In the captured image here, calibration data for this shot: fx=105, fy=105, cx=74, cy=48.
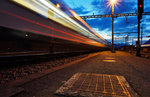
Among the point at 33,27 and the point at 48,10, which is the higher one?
the point at 48,10

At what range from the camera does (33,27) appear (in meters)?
4.65

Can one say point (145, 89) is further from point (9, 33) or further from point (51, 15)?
point (51, 15)

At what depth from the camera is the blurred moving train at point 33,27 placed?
363 cm

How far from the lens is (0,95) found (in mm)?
1938

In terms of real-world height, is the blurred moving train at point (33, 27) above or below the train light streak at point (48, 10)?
below

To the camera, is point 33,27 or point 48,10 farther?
point 48,10

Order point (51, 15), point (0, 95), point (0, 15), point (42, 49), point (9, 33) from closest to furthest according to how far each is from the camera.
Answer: point (0, 95) → point (0, 15) → point (9, 33) → point (42, 49) → point (51, 15)

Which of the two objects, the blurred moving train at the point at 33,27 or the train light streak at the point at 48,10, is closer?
the blurred moving train at the point at 33,27

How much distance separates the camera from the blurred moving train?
3.63m

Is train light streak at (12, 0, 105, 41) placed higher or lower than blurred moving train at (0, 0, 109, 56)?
higher

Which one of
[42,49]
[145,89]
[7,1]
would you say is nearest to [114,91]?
[145,89]

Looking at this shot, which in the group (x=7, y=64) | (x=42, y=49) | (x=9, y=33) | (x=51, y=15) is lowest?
(x=7, y=64)

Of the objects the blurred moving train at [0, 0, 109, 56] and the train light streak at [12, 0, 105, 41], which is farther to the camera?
the train light streak at [12, 0, 105, 41]

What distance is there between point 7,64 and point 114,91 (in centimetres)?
385
